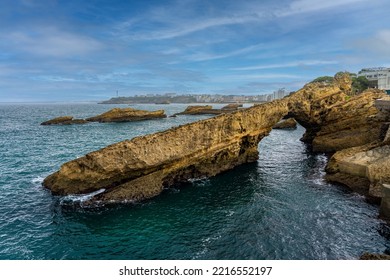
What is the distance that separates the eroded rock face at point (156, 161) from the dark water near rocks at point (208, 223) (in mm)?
1598

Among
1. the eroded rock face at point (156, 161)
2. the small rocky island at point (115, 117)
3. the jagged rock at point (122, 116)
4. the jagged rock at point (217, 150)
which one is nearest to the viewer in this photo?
the eroded rock face at point (156, 161)

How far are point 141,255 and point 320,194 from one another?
53.1 ft

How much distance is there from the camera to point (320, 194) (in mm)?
24625

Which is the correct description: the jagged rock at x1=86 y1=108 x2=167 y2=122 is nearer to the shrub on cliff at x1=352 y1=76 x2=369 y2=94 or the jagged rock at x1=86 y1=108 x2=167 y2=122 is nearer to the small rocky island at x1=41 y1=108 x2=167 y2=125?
the small rocky island at x1=41 y1=108 x2=167 y2=125

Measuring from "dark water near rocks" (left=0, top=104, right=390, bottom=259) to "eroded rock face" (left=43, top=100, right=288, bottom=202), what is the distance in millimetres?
1598

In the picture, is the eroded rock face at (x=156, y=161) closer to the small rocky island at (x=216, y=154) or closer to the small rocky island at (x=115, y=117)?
the small rocky island at (x=216, y=154)

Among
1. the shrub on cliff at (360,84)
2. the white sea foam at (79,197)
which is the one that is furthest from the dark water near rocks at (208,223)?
the shrub on cliff at (360,84)

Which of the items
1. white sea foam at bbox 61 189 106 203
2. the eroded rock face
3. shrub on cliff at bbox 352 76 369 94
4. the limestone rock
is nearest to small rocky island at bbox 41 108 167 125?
the eroded rock face

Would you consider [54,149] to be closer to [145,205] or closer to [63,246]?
[145,205]

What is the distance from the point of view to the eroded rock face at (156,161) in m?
23.7

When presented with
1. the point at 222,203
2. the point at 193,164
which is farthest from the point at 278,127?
the point at 222,203

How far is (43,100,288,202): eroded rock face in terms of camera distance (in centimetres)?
2373

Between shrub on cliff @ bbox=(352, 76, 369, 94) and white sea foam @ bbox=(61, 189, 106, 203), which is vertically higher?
shrub on cliff @ bbox=(352, 76, 369, 94)

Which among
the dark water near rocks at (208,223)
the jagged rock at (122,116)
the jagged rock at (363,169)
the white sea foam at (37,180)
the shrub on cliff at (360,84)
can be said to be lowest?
the dark water near rocks at (208,223)
